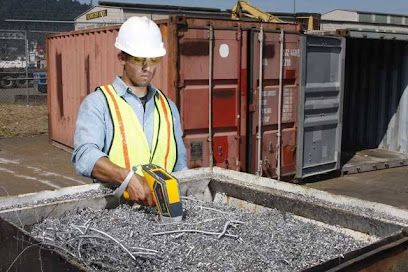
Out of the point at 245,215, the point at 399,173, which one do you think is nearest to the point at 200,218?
the point at 245,215

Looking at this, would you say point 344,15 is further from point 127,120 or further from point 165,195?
point 165,195

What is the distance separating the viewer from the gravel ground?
2.01 metres

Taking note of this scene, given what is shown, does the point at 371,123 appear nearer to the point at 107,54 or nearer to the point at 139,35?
the point at 107,54

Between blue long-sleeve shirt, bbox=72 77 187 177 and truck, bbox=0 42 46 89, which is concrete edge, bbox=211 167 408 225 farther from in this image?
truck, bbox=0 42 46 89

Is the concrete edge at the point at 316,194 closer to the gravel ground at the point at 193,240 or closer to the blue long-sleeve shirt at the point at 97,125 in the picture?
the gravel ground at the point at 193,240

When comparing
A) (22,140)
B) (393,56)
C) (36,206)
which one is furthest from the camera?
(22,140)

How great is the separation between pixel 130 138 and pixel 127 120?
97 millimetres

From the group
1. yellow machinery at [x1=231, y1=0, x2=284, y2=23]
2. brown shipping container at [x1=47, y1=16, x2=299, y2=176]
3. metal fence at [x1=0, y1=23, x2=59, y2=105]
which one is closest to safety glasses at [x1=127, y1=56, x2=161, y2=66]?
brown shipping container at [x1=47, y1=16, x2=299, y2=176]

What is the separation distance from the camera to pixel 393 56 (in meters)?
11.6

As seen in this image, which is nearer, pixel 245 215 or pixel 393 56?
pixel 245 215

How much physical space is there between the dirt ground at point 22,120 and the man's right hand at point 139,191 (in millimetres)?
12258

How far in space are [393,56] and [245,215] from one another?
32.5ft

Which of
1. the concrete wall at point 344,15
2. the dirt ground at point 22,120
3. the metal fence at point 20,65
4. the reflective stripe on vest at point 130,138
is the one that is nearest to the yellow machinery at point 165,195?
the reflective stripe on vest at point 130,138

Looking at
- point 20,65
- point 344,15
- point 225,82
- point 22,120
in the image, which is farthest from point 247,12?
point 344,15
